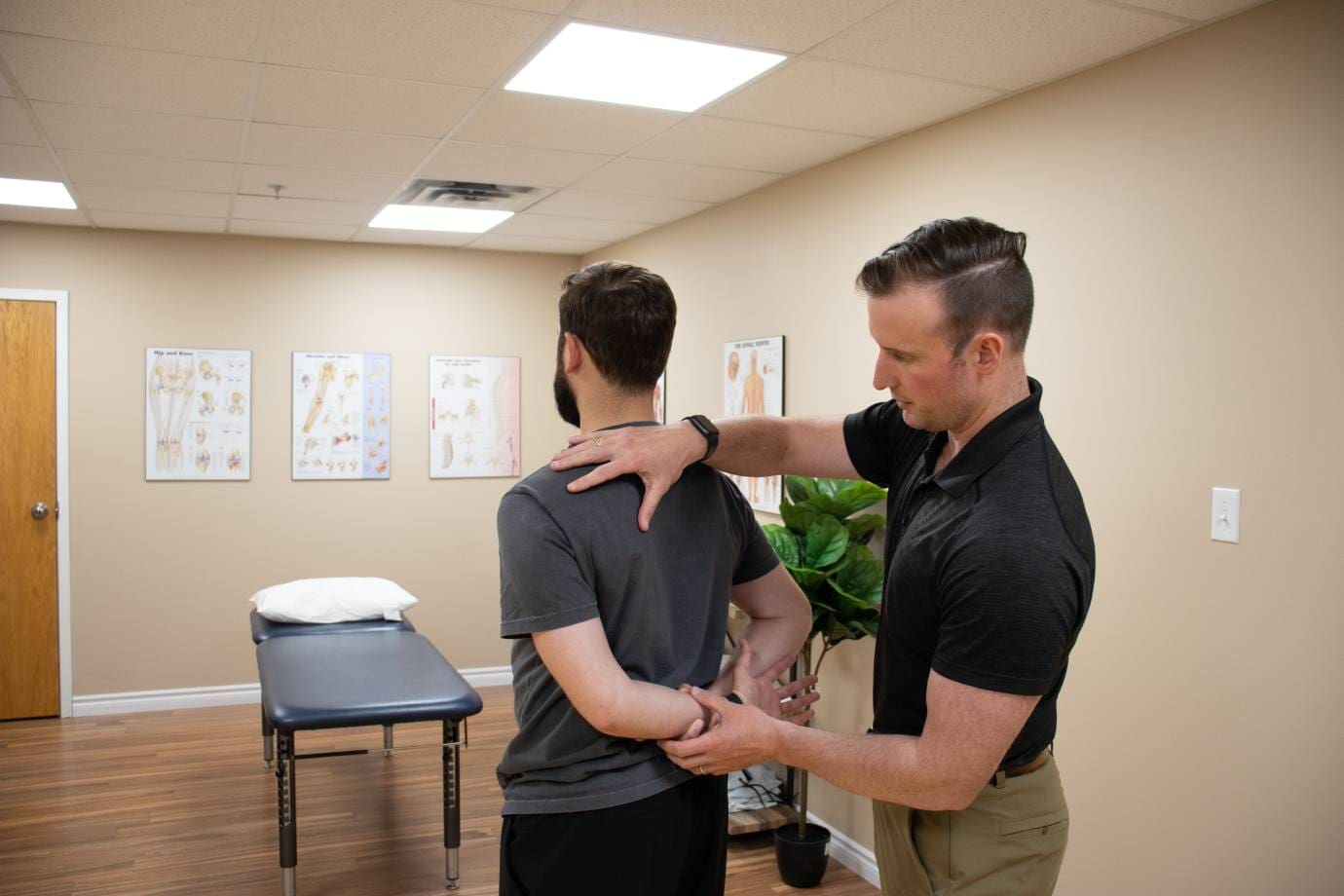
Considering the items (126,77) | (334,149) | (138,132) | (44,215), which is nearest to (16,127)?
(138,132)

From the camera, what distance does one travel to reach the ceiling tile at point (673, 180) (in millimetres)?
3662

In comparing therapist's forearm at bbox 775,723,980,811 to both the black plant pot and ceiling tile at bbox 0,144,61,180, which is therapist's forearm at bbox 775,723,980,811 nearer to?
the black plant pot

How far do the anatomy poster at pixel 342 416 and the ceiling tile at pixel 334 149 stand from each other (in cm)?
190

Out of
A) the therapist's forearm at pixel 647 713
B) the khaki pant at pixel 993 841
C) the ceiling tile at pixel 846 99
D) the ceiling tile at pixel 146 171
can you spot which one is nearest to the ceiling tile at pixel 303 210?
the ceiling tile at pixel 146 171

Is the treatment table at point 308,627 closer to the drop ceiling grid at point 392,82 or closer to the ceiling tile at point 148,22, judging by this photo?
the drop ceiling grid at point 392,82

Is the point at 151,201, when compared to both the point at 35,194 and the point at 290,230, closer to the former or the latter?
the point at 35,194

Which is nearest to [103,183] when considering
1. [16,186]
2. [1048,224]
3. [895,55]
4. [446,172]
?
[16,186]

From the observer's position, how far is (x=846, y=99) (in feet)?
9.18

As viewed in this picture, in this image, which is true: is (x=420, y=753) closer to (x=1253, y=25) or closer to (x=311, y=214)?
(x=311, y=214)

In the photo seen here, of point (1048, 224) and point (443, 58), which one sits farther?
point (1048, 224)

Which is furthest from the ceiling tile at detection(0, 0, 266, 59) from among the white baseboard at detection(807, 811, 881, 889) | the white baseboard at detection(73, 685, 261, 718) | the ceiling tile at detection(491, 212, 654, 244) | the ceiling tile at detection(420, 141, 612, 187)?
the white baseboard at detection(73, 685, 261, 718)

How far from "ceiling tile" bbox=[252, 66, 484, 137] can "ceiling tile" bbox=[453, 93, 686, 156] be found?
0.09m

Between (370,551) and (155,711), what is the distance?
124 cm

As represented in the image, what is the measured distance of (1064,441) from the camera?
8.68 feet
